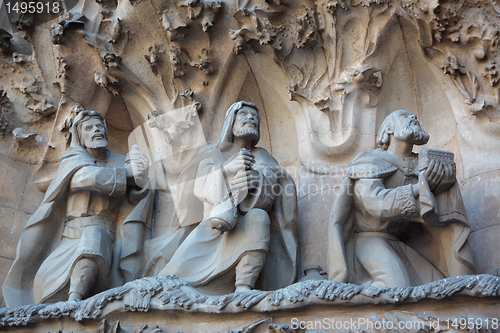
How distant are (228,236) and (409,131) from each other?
160 centimetres

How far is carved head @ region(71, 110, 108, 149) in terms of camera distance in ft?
22.1

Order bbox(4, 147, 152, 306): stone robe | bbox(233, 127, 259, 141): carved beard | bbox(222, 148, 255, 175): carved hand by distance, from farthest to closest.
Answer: bbox(233, 127, 259, 141): carved beard, bbox(4, 147, 152, 306): stone robe, bbox(222, 148, 255, 175): carved hand

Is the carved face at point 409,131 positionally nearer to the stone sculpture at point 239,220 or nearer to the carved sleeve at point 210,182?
the stone sculpture at point 239,220

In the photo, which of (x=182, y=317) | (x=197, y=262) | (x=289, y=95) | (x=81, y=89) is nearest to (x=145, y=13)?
(x=81, y=89)

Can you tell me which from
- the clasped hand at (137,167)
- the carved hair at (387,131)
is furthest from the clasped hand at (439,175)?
the clasped hand at (137,167)

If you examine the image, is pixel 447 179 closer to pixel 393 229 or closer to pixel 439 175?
pixel 439 175

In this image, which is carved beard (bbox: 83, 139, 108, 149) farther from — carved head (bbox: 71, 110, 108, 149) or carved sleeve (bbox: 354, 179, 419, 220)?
carved sleeve (bbox: 354, 179, 419, 220)

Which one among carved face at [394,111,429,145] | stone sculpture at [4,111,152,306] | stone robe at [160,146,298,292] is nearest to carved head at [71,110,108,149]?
stone sculpture at [4,111,152,306]

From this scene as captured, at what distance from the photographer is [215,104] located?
24.5ft

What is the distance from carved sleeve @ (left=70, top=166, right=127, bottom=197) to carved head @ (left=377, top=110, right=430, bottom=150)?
220cm


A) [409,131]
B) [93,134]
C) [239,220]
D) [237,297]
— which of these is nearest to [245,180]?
[239,220]

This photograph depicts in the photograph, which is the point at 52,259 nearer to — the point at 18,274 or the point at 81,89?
the point at 18,274

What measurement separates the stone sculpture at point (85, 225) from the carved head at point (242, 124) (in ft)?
2.62

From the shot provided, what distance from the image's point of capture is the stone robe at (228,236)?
5711mm
